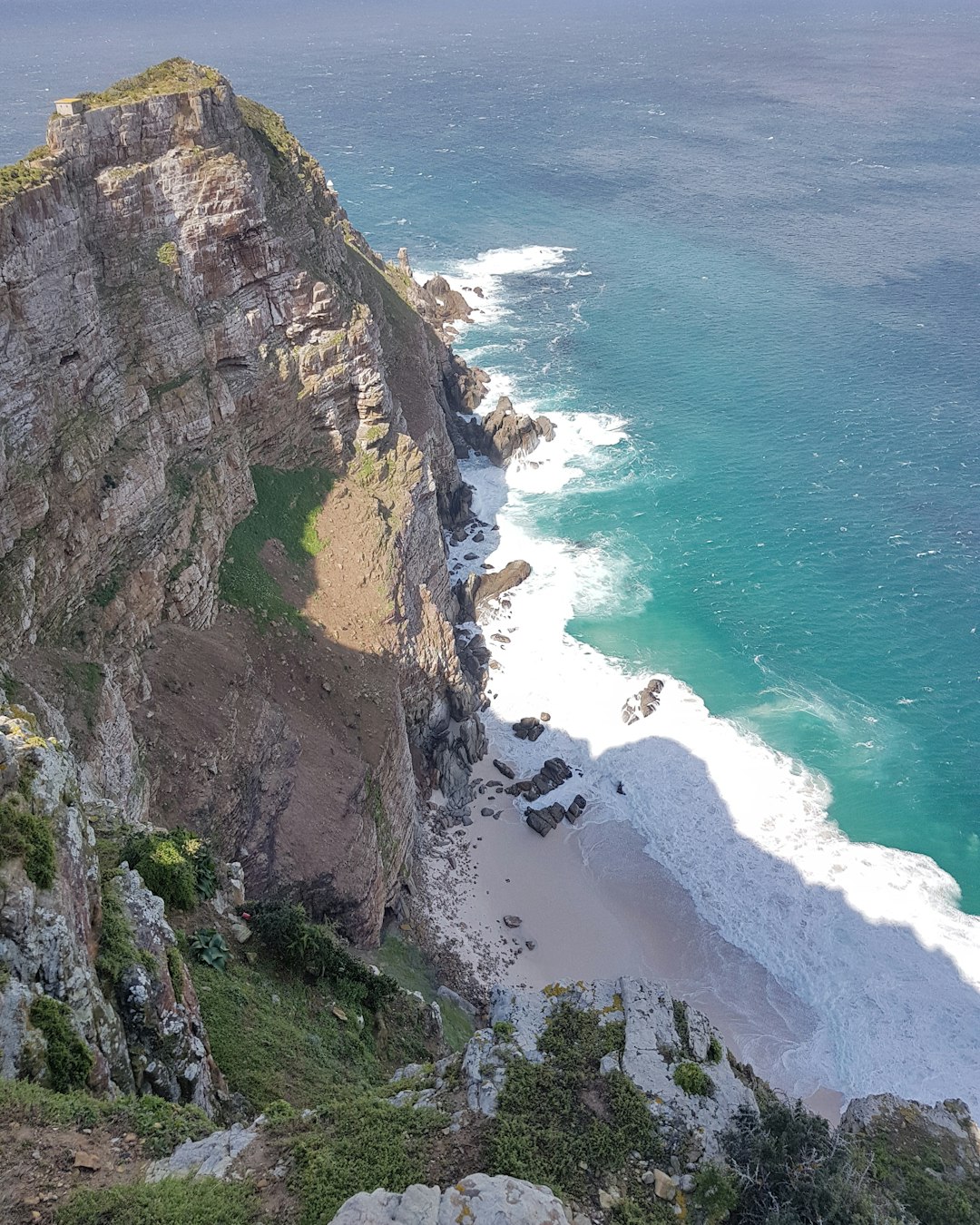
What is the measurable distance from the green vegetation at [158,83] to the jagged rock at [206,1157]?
3954cm

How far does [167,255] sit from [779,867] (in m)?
42.6

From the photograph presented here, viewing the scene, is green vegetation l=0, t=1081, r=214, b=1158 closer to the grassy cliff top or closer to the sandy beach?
the sandy beach

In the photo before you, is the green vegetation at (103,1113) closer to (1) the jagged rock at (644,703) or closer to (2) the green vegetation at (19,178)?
(2) the green vegetation at (19,178)

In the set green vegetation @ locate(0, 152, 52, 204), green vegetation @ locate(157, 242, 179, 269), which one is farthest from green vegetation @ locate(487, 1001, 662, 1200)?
green vegetation @ locate(157, 242, 179, 269)

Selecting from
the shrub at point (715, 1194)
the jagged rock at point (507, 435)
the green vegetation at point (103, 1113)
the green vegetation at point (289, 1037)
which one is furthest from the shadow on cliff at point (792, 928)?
the green vegetation at point (103, 1113)

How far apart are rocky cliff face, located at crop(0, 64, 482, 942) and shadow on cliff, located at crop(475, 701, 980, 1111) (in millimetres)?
9469

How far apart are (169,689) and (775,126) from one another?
177 metres

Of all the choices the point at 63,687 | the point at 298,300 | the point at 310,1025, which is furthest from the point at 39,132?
the point at 310,1025

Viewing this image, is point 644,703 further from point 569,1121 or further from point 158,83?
point 158,83

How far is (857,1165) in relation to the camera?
17969 mm

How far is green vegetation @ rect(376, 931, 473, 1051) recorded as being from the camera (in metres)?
32.0

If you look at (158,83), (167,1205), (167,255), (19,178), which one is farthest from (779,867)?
(158,83)

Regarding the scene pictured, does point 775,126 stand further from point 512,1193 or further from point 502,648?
point 512,1193

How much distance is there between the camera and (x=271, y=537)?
46.7m
